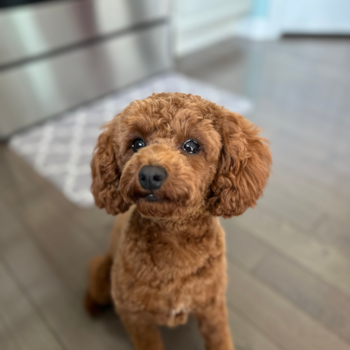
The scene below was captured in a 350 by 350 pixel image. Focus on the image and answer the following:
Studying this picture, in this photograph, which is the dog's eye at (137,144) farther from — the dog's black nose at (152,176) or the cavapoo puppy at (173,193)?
the dog's black nose at (152,176)

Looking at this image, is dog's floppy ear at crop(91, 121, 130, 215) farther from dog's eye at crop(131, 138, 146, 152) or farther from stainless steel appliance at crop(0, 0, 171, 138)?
stainless steel appliance at crop(0, 0, 171, 138)

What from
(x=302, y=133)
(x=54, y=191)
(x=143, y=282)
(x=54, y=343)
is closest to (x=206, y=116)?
(x=143, y=282)

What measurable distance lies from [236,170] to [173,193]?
16 cm

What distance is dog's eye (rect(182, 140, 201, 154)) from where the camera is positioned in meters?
0.62

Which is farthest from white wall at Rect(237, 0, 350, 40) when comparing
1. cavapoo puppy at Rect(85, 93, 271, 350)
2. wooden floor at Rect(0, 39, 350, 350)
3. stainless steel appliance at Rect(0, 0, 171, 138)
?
cavapoo puppy at Rect(85, 93, 271, 350)

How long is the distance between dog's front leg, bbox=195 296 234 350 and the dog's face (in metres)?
0.30

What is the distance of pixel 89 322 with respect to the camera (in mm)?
1058

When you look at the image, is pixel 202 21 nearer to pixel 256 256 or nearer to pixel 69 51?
pixel 69 51

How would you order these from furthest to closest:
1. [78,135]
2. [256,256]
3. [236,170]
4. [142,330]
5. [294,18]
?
1. [294,18]
2. [78,135]
3. [256,256]
4. [142,330]
5. [236,170]

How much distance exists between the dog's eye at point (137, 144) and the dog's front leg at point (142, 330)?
42 cm

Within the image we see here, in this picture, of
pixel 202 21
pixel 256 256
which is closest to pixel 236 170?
pixel 256 256

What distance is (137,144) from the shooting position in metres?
0.65

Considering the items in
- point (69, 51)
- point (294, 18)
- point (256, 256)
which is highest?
point (69, 51)

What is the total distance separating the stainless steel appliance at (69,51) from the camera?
1.81 meters
